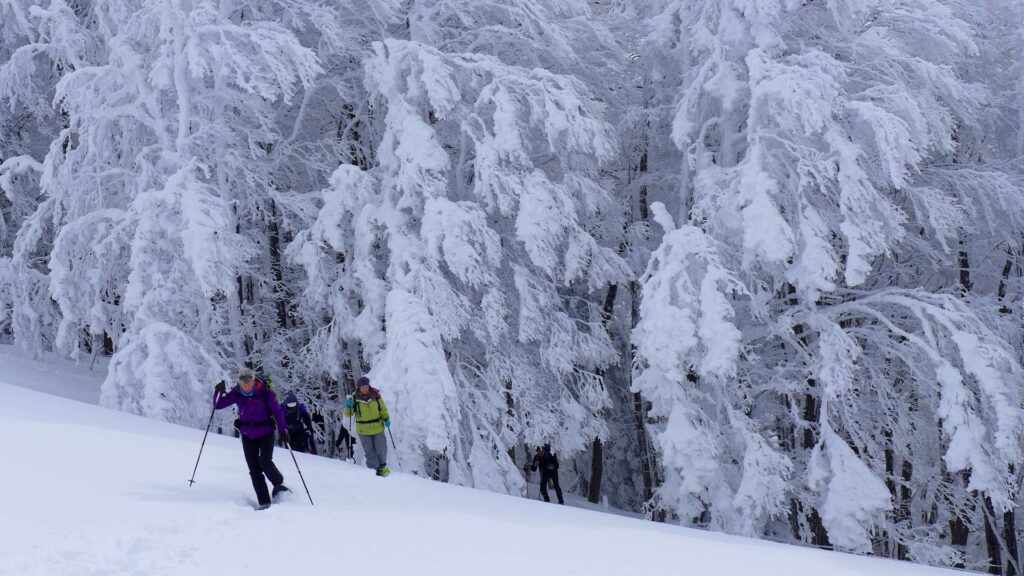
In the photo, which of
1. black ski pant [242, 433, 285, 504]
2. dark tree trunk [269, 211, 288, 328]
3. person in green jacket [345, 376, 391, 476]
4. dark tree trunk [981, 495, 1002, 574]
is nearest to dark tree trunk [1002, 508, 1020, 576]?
dark tree trunk [981, 495, 1002, 574]

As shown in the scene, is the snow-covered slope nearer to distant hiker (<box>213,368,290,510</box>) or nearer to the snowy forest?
distant hiker (<box>213,368,290,510</box>)

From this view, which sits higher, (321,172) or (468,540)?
(321,172)

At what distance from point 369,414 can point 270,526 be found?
400 centimetres

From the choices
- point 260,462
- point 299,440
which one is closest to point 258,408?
point 260,462

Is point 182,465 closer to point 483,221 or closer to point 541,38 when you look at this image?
point 483,221

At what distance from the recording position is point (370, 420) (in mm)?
11617

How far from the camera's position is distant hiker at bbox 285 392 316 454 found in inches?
575

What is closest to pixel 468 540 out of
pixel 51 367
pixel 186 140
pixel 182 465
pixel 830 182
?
pixel 182 465

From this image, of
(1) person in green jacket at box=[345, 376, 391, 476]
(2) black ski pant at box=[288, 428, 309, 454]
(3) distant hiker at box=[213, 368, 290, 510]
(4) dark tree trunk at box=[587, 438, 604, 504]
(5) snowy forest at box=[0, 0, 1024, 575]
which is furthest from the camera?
(4) dark tree trunk at box=[587, 438, 604, 504]

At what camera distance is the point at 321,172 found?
18.2m

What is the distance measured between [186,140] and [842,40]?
11621mm

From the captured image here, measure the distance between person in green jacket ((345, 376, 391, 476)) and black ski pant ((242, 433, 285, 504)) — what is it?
2.89 meters

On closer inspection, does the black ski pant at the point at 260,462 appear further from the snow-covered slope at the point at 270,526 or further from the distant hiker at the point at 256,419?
the snow-covered slope at the point at 270,526

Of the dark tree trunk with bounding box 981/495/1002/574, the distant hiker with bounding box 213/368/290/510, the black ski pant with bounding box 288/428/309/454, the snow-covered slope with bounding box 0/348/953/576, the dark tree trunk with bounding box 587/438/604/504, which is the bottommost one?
the dark tree trunk with bounding box 587/438/604/504
